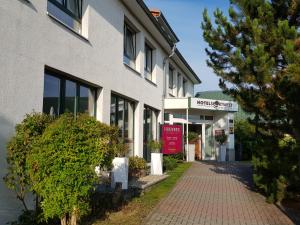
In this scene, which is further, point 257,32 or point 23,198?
point 257,32

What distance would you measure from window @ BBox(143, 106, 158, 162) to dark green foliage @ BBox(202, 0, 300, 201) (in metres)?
6.76

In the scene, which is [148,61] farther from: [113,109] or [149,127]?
[113,109]

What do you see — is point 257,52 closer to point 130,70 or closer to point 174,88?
point 130,70

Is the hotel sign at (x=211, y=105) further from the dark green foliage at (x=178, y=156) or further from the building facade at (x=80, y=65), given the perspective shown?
the building facade at (x=80, y=65)

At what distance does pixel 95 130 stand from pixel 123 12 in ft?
27.1

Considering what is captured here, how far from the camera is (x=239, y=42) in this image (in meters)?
11.1

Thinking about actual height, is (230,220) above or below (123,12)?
below

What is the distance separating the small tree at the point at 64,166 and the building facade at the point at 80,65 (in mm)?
942

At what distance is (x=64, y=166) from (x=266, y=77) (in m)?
5.78

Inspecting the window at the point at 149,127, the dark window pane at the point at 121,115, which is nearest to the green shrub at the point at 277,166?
the dark window pane at the point at 121,115

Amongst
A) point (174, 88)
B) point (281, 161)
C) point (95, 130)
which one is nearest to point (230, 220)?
point (281, 161)

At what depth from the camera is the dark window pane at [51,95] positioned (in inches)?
345

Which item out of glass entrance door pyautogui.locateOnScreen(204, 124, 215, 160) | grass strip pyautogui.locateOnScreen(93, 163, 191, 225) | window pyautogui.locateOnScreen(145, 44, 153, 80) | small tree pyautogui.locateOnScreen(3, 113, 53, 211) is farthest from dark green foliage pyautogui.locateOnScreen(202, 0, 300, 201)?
glass entrance door pyautogui.locateOnScreen(204, 124, 215, 160)

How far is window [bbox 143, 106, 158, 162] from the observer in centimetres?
1783
